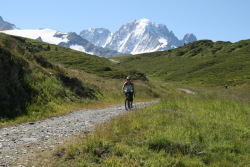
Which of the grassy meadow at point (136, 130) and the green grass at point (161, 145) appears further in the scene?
the grassy meadow at point (136, 130)

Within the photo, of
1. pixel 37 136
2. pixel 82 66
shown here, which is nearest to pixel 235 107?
pixel 37 136

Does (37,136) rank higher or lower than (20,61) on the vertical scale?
lower

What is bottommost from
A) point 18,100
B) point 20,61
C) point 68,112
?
point 68,112

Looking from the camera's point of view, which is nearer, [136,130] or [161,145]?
[161,145]

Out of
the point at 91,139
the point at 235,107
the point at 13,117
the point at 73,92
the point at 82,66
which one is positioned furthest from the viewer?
the point at 82,66

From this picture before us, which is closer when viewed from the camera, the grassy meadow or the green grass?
the green grass

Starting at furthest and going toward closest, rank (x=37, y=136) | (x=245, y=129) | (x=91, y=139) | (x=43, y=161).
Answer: (x=245, y=129) < (x=37, y=136) < (x=91, y=139) < (x=43, y=161)

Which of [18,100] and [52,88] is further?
[52,88]

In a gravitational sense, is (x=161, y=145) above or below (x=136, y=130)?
below

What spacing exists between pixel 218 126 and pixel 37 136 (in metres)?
7.81

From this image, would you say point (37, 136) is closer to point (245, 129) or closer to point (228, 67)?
point (245, 129)

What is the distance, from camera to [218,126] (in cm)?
970

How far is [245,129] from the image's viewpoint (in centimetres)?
960

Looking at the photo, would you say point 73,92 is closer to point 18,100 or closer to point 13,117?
point 18,100
